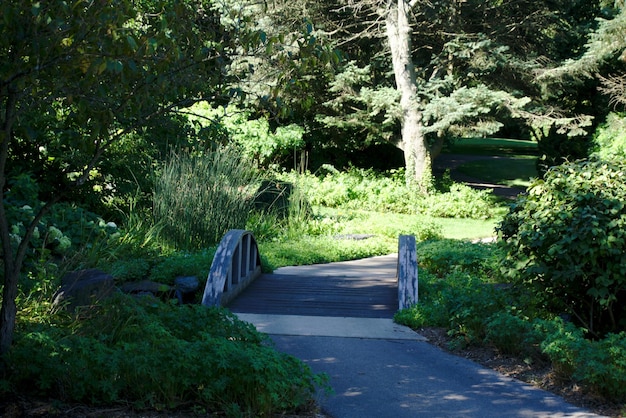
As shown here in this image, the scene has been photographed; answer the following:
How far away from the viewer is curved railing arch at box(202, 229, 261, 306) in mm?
7465

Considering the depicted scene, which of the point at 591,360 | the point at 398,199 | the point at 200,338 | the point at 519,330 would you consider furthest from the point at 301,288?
the point at 398,199

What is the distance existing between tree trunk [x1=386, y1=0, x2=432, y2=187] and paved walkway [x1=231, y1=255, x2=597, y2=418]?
12771 millimetres

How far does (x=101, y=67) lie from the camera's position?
137 inches

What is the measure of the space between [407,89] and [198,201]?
10617mm

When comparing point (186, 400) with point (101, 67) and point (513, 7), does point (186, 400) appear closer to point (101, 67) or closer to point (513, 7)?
point (101, 67)

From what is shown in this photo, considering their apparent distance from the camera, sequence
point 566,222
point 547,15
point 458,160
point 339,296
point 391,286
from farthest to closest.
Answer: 1. point 458,160
2. point 547,15
3. point 391,286
4. point 339,296
5. point 566,222

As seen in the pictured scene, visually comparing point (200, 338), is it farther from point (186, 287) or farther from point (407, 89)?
point (407, 89)

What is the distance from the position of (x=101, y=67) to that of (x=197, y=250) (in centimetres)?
688

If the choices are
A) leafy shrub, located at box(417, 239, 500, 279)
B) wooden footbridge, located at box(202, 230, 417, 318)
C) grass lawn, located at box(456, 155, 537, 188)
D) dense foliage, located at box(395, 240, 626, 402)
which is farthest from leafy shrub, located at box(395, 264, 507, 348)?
grass lawn, located at box(456, 155, 537, 188)

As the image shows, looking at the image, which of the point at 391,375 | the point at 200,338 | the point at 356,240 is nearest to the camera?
the point at 200,338

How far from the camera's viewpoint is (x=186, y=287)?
26.9ft

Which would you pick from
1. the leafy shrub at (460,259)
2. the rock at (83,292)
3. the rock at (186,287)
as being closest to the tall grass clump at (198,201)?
the rock at (186,287)

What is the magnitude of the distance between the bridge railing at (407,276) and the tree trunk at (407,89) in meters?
11.4

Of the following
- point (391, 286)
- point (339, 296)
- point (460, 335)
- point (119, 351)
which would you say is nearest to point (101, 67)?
point (119, 351)
